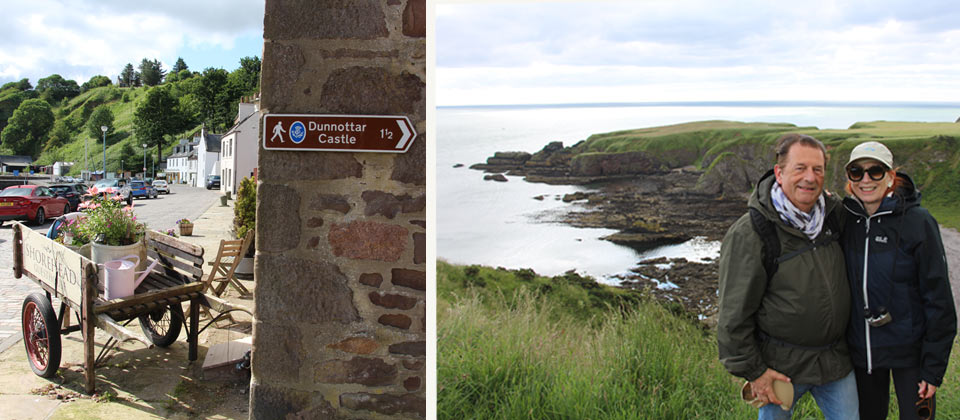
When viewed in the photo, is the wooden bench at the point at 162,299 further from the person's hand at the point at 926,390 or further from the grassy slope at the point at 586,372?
the person's hand at the point at 926,390

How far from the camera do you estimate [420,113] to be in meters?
2.49

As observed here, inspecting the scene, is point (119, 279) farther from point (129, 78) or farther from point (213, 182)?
point (129, 78)

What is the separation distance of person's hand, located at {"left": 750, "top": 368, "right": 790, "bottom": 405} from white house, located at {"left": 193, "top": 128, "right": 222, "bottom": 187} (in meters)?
28.8

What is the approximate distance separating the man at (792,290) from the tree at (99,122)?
24151 mm

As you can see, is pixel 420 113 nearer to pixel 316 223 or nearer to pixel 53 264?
pixel 316 223

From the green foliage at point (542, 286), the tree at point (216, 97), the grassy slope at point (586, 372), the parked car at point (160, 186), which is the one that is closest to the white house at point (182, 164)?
the parked car at point (160, 186)

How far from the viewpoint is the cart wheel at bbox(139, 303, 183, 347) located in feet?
13.9

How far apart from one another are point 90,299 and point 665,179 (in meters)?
3.87

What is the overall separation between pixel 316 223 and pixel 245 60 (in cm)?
2506

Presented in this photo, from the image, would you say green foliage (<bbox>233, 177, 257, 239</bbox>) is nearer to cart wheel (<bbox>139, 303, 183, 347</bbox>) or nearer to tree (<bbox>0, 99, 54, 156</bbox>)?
cart wheel (<bbox>139, 303, 183, 347</bbox>)

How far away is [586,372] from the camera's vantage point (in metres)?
3.05

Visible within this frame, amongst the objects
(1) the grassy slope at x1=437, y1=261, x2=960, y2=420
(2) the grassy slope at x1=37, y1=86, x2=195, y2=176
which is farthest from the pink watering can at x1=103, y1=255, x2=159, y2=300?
(2) the grassy slope at x1=37, y1=86, x2=195, y2=176

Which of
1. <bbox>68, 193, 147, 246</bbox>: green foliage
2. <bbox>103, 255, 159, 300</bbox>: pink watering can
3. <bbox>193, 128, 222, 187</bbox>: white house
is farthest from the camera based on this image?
<bbox>193, 128, 222, 187</bbox>: white house

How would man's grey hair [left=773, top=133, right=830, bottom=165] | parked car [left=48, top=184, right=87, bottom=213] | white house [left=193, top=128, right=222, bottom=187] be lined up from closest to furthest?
man's grey hair [left=773, top=133, right=830, bottom=165] < parked car [left=48, top=184, right=87, bottom=213] < white house [left=193, top=128, right=222, bottom=187]
